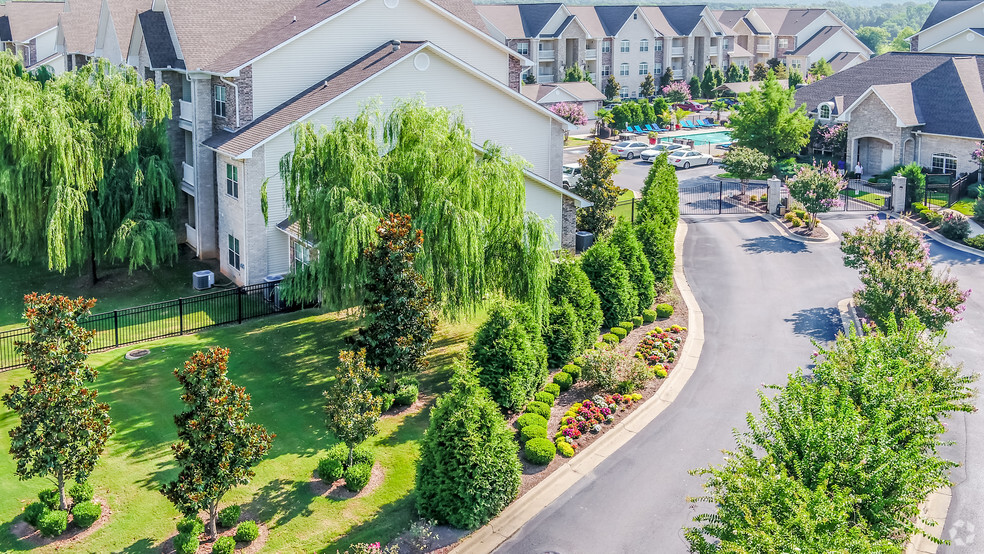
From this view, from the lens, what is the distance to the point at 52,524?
18.4 metres

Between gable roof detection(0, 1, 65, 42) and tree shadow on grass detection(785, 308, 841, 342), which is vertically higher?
gable roof detection(0, 1, 65, 42)

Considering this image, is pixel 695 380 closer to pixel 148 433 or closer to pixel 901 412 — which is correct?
pixel 901 412

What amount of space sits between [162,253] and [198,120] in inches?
233

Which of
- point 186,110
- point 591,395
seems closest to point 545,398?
point 591,395

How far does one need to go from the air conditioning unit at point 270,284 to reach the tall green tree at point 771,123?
3345cm

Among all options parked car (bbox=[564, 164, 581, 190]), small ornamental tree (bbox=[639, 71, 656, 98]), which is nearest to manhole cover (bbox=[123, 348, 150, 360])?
parked car (bbox=[564, 164, 581, 190])

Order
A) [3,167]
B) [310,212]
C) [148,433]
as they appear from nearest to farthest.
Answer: [148,433], [310,212], [3,167]

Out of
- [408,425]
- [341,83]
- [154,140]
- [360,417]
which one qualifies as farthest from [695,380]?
[154,140]

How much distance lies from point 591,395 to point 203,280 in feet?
55.5

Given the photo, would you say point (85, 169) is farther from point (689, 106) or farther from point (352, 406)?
point (689, 106)

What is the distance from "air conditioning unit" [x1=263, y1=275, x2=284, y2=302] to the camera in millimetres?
32594

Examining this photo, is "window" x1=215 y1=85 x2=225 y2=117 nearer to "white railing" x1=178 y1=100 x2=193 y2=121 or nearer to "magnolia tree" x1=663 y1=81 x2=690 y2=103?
"white railing" x1=178 y1=100 x2=193 y2=121

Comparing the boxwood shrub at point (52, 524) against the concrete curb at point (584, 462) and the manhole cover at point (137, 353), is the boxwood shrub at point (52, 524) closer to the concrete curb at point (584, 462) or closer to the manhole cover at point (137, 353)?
the concrete curb at point (584, 462)

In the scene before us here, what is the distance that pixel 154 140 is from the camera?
118ft
